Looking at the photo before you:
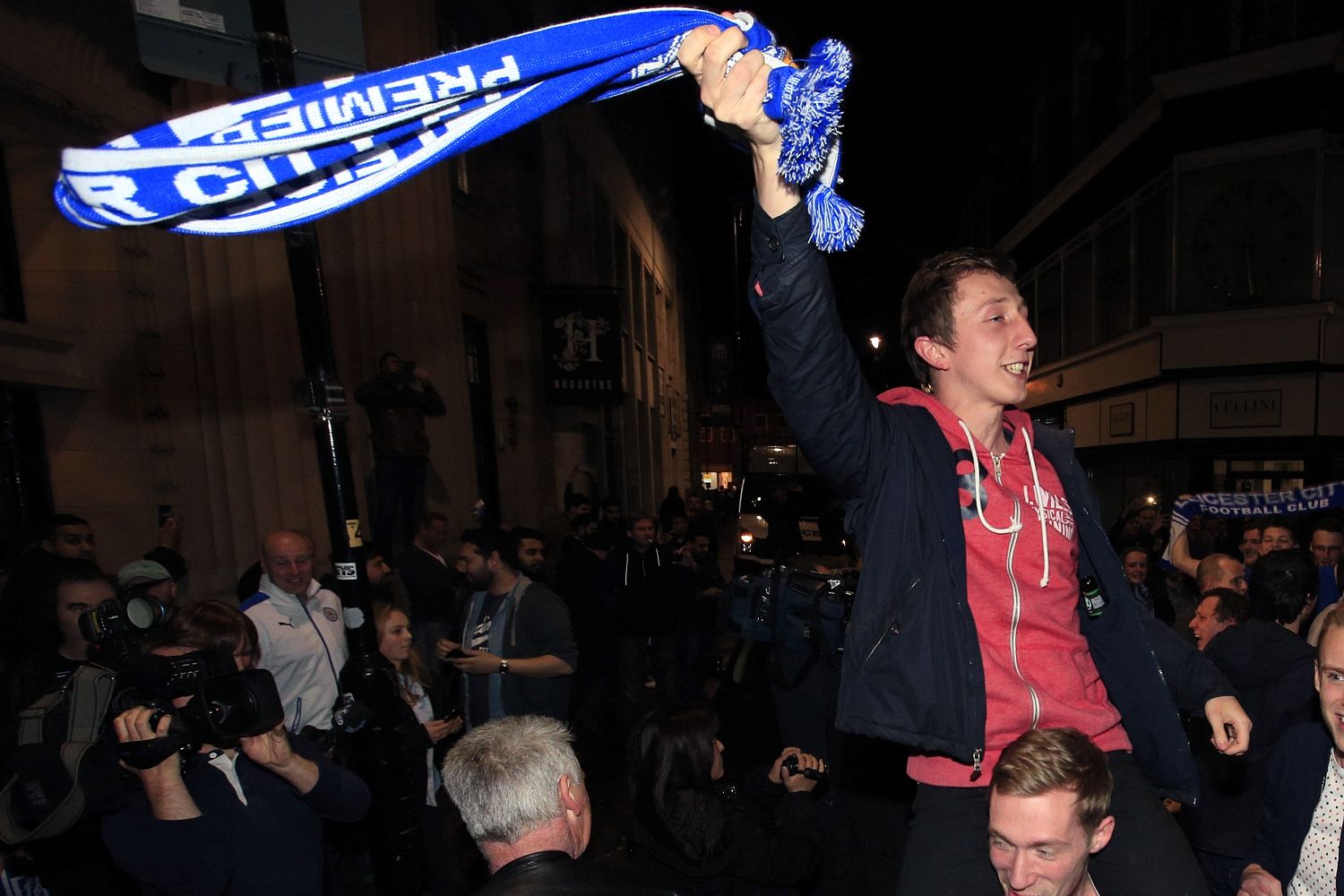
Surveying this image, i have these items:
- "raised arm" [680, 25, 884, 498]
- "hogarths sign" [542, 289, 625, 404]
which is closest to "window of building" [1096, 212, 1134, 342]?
"hogarths sign" [542, 289, 625, 404]

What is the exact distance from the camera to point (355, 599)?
122 inches

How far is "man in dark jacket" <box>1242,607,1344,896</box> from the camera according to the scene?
2.27 metres

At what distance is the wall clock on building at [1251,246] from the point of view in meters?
14.3

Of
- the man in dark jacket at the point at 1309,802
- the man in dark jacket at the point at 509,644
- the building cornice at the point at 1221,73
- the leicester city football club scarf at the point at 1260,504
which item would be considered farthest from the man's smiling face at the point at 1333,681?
the building cornice at the point at 1221,73

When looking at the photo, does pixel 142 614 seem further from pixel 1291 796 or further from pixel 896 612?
pixel 1291 796

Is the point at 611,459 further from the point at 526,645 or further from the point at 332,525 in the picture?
the point at 332,525

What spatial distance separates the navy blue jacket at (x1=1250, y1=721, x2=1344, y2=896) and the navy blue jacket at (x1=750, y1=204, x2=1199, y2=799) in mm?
799

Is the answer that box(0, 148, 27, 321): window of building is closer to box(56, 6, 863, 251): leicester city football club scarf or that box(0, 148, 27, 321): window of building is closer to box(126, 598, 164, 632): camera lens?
box(126, 598, 164, 632): camera lens

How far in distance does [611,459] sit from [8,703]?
18.0 m

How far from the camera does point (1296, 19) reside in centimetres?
1391

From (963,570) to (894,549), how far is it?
0.17 metres

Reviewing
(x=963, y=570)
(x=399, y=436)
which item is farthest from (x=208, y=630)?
(x=399, y=436)

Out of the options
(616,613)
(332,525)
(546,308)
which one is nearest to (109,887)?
(332,525)

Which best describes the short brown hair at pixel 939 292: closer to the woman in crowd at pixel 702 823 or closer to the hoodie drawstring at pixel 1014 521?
the hoodie drawstring at pixel 1014 521
